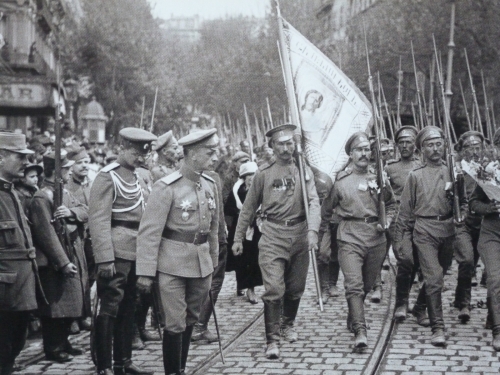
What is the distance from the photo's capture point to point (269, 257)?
8.41 metres

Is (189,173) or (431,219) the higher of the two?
(189,173)

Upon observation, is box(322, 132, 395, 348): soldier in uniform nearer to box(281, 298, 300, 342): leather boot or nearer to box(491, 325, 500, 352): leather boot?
box(281, 298, 300, 342): leather boot

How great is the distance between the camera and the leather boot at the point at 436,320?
8469mm

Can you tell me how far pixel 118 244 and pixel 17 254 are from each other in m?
0.86

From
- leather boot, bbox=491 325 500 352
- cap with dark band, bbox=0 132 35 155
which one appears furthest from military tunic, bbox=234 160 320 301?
Answer: cap with dark band, bbox=0 132 35 155

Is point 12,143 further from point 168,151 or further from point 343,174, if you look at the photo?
point 343,174

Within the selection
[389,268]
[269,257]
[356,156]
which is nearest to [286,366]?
[269,257]

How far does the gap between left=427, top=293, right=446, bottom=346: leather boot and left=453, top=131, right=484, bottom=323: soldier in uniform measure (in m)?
0.88

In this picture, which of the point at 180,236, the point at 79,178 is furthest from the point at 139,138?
the point at 79,178

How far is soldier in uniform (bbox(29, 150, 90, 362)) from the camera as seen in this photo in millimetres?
7773

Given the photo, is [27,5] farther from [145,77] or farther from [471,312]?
[471,312]

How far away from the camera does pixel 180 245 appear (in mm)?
6793

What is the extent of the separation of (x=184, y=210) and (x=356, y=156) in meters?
2.68

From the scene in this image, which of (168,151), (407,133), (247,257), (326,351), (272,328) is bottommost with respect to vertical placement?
(326,351)
